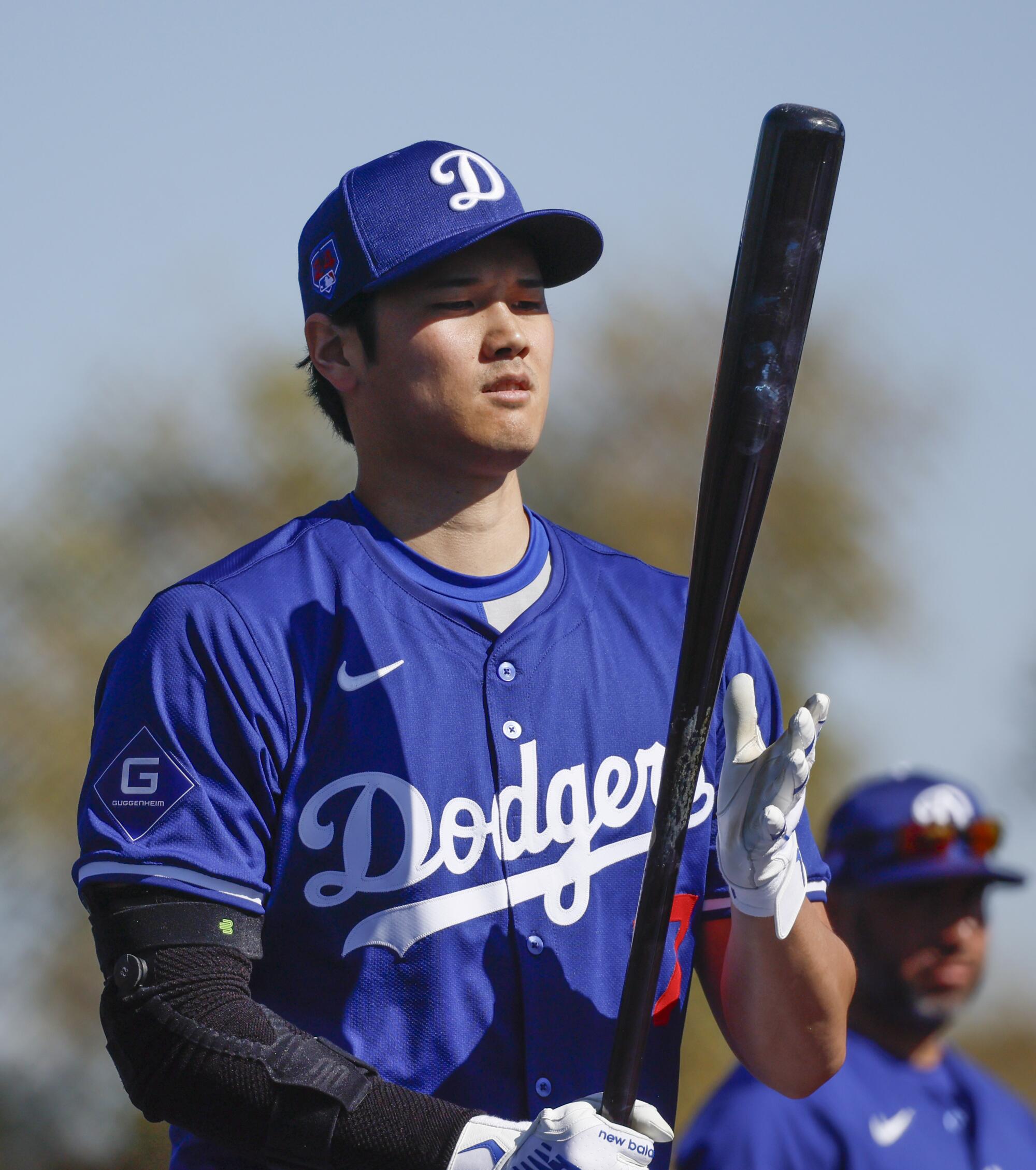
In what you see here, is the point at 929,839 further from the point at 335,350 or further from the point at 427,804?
the point at 335,350

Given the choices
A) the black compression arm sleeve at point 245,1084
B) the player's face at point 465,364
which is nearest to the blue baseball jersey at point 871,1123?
the black compression arm sleeve at point 245,1084

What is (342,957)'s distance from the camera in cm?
231

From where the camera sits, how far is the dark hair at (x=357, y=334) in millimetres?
2648

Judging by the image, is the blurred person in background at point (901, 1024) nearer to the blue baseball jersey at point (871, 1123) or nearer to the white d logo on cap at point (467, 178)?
the blue baseball jersey at point (871, 1123)

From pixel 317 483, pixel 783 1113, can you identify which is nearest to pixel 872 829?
pixel 783 1113

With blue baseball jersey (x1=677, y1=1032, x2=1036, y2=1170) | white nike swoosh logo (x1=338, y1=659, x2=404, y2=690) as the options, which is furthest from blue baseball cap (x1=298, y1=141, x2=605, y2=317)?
blue baseball jersey (x1=677, y1=1032, x2=1036, y2=1170)

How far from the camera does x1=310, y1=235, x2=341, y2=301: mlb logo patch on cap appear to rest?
2711 mm

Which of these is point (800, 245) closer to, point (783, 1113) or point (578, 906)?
point (578, 906)

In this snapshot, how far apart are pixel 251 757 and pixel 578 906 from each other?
22.7 inches

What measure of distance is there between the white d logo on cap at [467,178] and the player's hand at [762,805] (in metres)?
0.93

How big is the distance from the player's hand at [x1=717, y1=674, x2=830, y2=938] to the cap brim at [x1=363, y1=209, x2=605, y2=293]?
2.76 ft

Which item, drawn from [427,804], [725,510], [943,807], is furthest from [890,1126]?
[725,510]

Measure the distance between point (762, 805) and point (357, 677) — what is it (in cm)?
65

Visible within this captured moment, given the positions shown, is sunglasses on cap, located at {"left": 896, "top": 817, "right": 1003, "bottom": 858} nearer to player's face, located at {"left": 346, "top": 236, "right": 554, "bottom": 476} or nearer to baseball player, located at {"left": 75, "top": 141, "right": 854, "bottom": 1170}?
baseball player, located at {"left": 75, "top": 141, "right": 854, "bottom": 1170}
